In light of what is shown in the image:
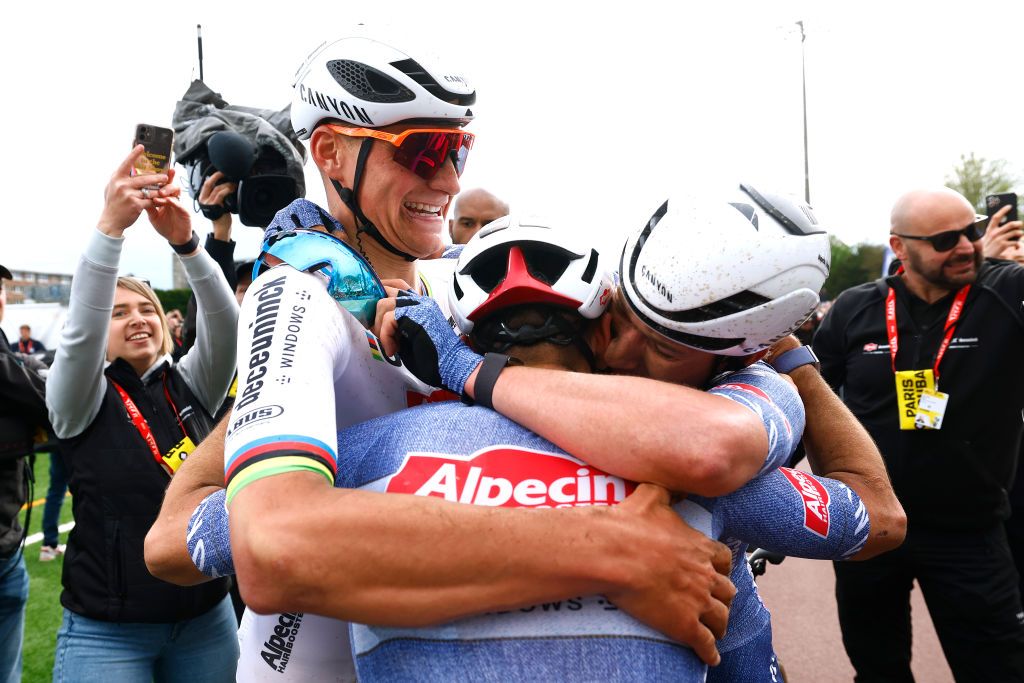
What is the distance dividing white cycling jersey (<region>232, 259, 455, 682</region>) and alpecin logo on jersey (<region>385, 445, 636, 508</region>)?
193mm

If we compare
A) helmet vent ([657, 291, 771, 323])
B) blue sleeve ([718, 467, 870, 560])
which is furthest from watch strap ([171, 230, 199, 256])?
blue sleeve ([718, 467, 870, 560])

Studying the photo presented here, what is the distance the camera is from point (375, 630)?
1.49 metres

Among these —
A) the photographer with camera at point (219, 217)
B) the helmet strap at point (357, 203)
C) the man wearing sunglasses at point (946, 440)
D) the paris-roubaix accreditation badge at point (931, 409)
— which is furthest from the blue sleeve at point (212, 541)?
the paris-roubaix accreditation badge at point (931, 409)

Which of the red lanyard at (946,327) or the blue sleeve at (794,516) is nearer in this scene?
the blue sleeve at (794,516)

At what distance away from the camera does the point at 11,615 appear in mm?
3574

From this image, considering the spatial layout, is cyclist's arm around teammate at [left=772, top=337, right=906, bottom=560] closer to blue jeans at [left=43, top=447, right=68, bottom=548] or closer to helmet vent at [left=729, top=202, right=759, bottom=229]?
helmet vent at [left=729, top=202, right=759, bottom=229]

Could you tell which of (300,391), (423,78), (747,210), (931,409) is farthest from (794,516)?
(931,409)

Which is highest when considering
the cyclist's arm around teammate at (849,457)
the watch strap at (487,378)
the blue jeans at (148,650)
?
the watch strap at (487,378)

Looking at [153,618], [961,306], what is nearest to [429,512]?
[153,618]

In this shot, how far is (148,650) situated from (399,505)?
2479mm

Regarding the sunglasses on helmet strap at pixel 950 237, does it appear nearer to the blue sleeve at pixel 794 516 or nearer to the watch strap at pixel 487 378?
the blue sleeve at pixel 794 516

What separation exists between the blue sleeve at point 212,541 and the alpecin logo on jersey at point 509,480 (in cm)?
41

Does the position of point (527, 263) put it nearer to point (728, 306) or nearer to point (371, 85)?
point (728, 306)

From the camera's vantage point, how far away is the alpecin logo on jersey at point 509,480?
4.77ft
